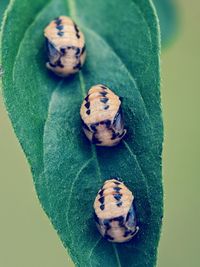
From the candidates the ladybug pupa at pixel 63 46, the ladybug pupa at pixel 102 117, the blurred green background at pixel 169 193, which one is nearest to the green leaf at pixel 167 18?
the blurred green background at pixel 169 193

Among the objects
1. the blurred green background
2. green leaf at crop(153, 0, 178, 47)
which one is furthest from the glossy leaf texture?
the blurred green background

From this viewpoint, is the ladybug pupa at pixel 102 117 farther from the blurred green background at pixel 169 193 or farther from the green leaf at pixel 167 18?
the blurred green background at pixel 169 193

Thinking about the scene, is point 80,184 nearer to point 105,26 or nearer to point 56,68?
point 56,68

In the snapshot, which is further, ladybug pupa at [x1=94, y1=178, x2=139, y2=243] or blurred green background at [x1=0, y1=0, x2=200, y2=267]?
blurred green background at [x1=0, y1=0, x2=200, y2=267]

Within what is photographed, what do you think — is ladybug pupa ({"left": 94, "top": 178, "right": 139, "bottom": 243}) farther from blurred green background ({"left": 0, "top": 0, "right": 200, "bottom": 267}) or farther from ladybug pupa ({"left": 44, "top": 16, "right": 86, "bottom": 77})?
blurred green background ({"left": 0, "top": 0, "right": 200, "bottom": 267})

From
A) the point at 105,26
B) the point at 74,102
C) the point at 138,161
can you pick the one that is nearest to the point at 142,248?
the point at 138,161

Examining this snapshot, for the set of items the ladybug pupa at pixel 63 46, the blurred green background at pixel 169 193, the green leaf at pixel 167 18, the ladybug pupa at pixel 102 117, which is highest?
the ladybug pupa at pixel 63 46
